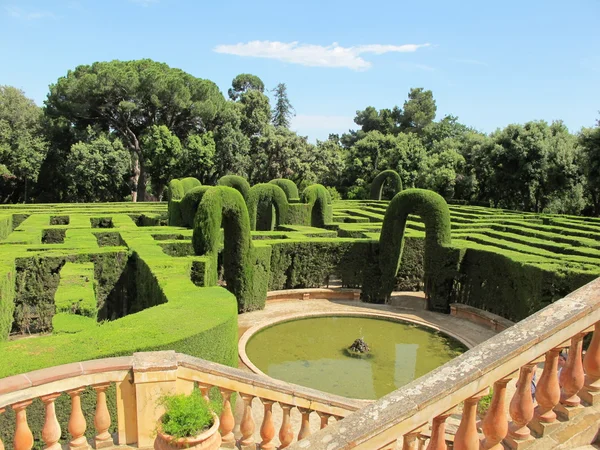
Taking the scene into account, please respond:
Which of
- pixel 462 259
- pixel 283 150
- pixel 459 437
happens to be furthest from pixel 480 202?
pixel 459 437

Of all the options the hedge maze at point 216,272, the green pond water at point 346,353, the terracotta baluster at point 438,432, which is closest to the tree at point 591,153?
the hedge maze at point 216,272

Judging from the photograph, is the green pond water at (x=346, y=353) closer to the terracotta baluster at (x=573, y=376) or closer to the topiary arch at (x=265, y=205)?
the terracotta baluster at (x=573, y=376)

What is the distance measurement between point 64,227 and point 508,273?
17.3 m

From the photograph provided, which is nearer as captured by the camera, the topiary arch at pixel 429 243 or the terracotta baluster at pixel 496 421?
the terracotta baluster at pixel 496 421

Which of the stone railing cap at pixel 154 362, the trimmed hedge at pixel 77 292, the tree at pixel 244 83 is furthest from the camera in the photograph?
the tree at pixel 244 83

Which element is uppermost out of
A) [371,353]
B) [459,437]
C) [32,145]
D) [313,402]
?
[32,145]

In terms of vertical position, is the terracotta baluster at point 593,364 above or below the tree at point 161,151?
below

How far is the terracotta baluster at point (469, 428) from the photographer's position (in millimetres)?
3057

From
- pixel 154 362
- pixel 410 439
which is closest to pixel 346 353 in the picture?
pixel 154 362

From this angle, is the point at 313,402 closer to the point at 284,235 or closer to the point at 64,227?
the point at 284,235

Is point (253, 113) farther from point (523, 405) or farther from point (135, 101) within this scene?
point (523, 405)

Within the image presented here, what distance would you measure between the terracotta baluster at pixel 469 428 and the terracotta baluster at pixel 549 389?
651 mm

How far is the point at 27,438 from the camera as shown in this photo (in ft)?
13.9

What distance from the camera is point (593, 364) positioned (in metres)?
3.50
